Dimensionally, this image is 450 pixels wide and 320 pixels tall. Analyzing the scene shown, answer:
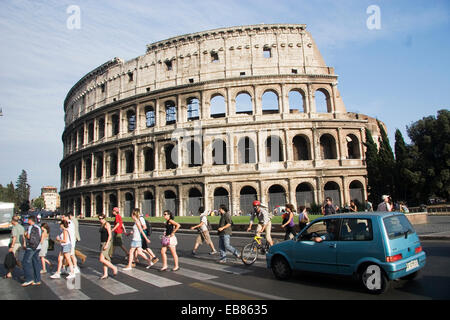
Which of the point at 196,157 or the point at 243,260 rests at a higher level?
the point at 196,157

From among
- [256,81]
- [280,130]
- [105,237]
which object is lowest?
[105,237]

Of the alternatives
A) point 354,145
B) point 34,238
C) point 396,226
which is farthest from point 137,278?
point 354,145

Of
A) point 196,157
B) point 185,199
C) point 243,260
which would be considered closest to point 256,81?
point 196,157

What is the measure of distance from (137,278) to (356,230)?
15.6 ft

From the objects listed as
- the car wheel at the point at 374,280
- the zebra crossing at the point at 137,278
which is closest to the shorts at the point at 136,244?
the zebra crossing at the point at 137,278

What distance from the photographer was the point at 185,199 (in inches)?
1126

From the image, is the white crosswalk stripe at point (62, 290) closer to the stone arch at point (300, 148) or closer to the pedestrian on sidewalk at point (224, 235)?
the pedestrian on sidewalk at point (224, 235)

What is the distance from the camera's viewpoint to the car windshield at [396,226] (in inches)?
193

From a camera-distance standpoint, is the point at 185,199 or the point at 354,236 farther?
the point at 185,199

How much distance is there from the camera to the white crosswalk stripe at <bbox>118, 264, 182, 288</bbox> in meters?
5.96

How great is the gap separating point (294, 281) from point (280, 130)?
22.7 metres

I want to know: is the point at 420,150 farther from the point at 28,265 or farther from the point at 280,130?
the point at 28,265

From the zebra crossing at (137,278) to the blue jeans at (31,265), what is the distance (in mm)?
313

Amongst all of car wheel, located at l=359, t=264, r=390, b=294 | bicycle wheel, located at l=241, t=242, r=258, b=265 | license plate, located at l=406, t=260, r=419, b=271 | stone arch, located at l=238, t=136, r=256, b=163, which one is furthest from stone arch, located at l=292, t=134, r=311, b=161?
car wheel, located at l=359, t=264, r=390, b=294
